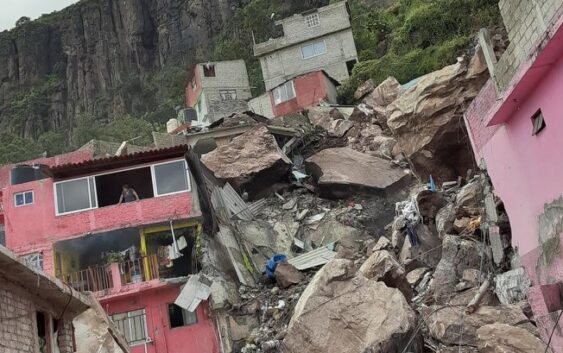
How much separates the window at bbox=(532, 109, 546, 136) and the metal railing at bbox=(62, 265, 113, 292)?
44.1 feet

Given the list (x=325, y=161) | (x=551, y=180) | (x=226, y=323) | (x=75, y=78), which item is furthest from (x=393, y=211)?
(x=75, y=78)

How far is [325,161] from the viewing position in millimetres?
24594

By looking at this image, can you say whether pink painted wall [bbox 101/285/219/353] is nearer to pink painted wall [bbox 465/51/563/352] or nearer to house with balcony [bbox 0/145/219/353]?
house with balcony [bbox 0/145/219/353]

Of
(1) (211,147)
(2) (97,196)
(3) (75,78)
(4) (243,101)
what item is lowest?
(2) (97,196)

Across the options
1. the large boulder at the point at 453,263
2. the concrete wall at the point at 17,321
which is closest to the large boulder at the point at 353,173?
the large boulder at the point at 453,263

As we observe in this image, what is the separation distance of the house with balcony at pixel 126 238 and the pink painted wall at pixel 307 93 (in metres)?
15.7

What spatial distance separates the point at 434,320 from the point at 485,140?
4.02 metres

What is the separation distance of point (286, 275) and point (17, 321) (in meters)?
10.8

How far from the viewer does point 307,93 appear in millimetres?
34688

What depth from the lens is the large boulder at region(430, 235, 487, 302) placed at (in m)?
13.9

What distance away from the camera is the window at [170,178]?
65.3 ft

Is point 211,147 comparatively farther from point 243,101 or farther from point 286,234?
point 243,101

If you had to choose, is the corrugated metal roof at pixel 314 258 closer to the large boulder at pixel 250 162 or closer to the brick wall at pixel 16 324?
the large boulder at pixel 250 162

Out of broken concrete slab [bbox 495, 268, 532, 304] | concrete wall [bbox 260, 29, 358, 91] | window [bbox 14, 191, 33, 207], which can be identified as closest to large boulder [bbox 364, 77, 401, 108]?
concrete wall [bbox 260, 29, 358, 91]
